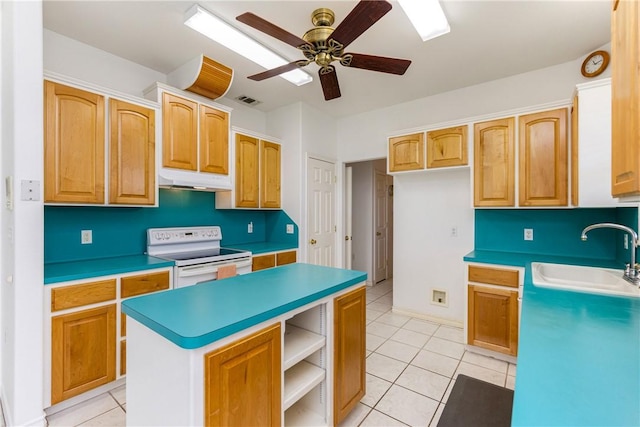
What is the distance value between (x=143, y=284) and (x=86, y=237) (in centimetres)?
75

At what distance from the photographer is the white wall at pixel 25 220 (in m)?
1.71

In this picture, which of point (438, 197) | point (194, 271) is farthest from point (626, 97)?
point (194, 271)

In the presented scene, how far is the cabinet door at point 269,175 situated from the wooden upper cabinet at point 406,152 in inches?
59.3

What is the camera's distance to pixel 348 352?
1.74 m

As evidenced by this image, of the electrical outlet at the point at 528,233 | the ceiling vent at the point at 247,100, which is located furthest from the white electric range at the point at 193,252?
the electrical outlet at the point at 528,233

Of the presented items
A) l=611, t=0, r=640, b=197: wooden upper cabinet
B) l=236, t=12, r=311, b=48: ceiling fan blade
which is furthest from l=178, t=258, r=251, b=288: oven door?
l=611, t=0, r=640, b=197: wooden upper cabinet

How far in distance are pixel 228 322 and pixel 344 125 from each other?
381 cm

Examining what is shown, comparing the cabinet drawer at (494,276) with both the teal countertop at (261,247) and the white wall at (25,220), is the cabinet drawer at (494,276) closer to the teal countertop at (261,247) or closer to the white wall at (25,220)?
the teal countertop at (261,247)

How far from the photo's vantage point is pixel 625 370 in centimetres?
77

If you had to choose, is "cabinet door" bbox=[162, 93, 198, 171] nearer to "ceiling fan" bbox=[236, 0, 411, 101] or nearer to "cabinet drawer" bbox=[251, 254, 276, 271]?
"ceiling fan" bbox=[236, 0, 411, 101]

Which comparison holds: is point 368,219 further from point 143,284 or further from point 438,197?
point 143,284

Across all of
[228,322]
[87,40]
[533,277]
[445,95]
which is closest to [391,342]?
[533,277]

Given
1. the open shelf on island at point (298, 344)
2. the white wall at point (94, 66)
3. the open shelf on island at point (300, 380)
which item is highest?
the white wall at point (94, 66)

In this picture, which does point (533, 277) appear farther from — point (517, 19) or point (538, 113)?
point (517, 19)
